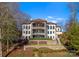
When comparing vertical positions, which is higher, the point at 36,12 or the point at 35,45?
the point at 36,12

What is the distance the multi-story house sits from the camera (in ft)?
9.98

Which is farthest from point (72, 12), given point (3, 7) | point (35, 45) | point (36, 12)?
point (3, 7)

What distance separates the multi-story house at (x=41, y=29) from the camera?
3.04 meters

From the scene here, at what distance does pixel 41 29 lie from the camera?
3.05 meters

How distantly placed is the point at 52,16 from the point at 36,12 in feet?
0.70

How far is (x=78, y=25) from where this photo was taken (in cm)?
300

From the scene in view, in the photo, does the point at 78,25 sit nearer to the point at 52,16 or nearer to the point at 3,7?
the point at 52,16

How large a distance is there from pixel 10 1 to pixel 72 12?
0.81 metres

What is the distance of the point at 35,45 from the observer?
3096mm

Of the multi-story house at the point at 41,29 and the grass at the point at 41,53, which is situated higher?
the multi-story house at the point at 41,29

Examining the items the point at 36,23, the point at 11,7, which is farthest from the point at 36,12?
the point at 11,7

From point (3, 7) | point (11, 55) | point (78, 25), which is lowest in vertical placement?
point (11, 55)

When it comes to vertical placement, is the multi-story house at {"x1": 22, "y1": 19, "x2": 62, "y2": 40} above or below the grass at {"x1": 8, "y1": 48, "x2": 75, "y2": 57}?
above

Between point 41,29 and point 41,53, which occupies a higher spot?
point 41,29
